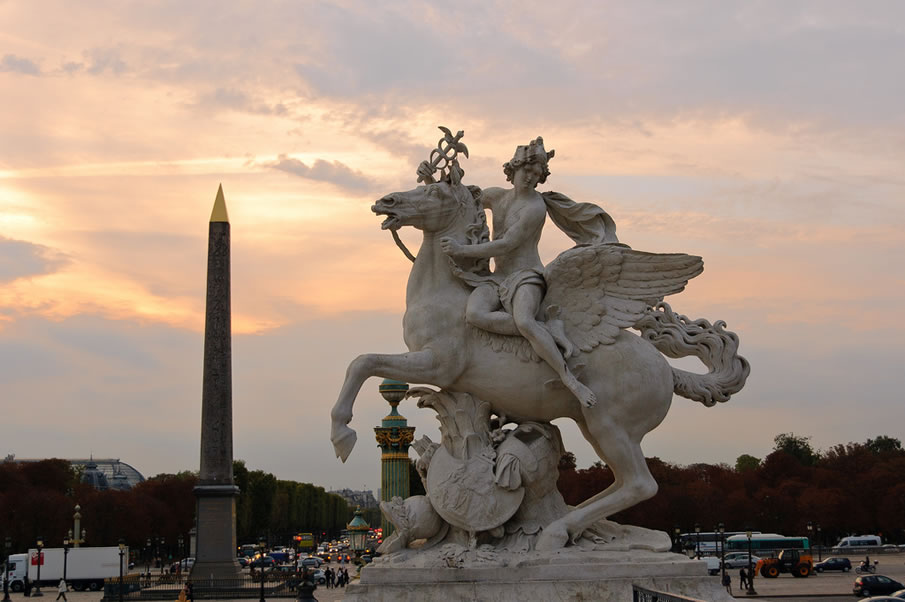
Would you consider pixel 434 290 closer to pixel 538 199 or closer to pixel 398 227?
pixel 398 227

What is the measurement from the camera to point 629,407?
30.3 feet

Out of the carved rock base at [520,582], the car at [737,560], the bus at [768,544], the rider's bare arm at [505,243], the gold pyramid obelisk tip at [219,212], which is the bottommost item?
the car at [737,560]

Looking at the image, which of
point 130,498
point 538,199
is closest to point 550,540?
point 538,199

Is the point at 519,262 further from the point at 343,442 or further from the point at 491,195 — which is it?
the point at 343,442

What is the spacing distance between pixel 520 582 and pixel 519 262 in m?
2.66

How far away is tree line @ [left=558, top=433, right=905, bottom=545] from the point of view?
54.6m

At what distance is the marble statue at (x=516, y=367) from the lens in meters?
9.05

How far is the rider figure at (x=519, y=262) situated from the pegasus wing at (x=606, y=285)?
197 millimetres

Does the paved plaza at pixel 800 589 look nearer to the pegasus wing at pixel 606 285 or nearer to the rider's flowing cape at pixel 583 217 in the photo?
the rider's flowing cape at pixel 583 217

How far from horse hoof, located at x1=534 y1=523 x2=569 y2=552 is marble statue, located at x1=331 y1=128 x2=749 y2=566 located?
1 centimetres

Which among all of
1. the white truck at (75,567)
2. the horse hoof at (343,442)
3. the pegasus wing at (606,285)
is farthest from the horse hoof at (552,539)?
the white truck at (75,567)

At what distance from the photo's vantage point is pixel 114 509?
61.0 metres

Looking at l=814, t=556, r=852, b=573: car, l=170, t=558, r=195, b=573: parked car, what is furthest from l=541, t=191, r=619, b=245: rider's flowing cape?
l=170, t=558, r=195, b=573: parked car

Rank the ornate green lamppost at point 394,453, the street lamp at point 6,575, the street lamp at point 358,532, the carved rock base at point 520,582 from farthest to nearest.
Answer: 1. the street lamp at point 358,532
2. the street lamp at point 6,575
3. the ornate green lamppost at point 394,453
4. the carved rock base at point 520,582
